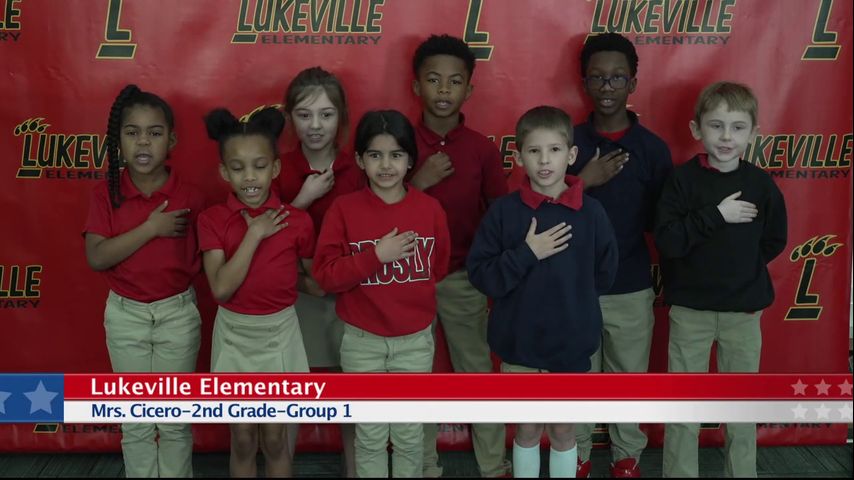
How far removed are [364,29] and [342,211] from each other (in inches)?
35.1

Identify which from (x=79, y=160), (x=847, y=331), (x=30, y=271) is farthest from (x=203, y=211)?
(x=847, y=331)

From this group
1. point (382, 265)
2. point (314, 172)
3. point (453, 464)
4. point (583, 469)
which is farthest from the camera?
point (453, 464)

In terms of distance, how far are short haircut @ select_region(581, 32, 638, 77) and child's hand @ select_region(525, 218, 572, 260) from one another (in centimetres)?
83

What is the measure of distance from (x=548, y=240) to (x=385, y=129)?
24.5 inches

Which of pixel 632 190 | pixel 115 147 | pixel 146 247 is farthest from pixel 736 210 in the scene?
pixel 115 147

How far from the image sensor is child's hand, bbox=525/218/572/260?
2490mm

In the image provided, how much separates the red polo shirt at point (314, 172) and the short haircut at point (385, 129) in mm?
280

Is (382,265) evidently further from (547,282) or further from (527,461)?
(527,461)

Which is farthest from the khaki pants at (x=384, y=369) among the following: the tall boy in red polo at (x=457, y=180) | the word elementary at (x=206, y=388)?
the tall boy in red polo at (x=457, y=180)

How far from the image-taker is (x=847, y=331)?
3.40 m

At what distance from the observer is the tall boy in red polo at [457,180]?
9.70ft

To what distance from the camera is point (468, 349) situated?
3.13m

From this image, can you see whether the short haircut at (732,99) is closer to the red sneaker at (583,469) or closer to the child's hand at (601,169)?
the child's hand at (601,169)

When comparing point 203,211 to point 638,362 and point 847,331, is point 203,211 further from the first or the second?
point 847,331
